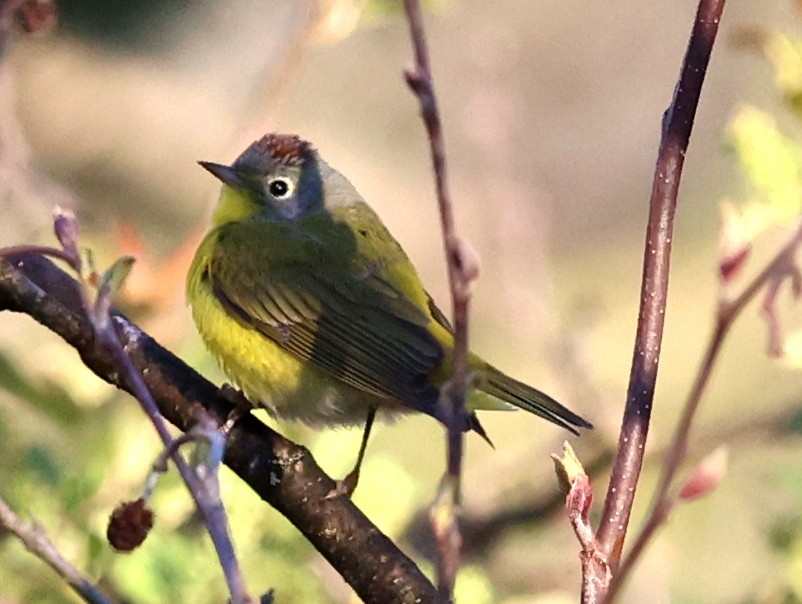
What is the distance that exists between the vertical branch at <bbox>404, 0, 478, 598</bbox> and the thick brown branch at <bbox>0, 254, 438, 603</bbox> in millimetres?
570

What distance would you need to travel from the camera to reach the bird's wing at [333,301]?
2361mm

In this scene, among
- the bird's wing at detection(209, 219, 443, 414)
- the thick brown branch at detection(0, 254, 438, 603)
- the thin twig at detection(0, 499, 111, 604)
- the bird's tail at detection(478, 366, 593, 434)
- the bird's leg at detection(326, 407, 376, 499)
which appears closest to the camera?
the thin twig at detection(0, 499, 111, 604)

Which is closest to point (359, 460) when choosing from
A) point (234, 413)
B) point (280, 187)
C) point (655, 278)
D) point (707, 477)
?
point (234, 413)

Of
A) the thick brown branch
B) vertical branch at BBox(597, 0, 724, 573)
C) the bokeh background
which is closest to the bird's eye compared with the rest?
the bokeh background

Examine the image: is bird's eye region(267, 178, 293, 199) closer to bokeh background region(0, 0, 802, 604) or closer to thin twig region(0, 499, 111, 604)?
bokeh background region(0, 0, 802, 604)

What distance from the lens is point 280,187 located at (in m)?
2.98

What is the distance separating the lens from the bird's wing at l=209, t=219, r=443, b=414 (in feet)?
7.75

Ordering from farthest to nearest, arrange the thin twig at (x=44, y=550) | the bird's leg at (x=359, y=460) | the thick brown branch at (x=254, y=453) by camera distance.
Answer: the bird's leg at (x=359, y=460) < the thick brown branch at (x=254, y=453) < the thin twig at (x=44, y=550)

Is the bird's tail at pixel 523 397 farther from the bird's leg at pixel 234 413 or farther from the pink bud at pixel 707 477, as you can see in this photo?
the pink bud at pixel 707 477

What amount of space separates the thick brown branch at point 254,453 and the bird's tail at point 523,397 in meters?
0.60

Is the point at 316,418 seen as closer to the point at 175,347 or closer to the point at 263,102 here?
the point at 175,347

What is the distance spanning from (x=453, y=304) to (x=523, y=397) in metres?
1.40

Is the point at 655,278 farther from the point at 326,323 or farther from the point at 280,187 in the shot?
the point at 280,187

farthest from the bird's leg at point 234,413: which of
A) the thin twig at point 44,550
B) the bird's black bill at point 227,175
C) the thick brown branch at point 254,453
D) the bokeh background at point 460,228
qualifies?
the bird's black bill at point 227,175
